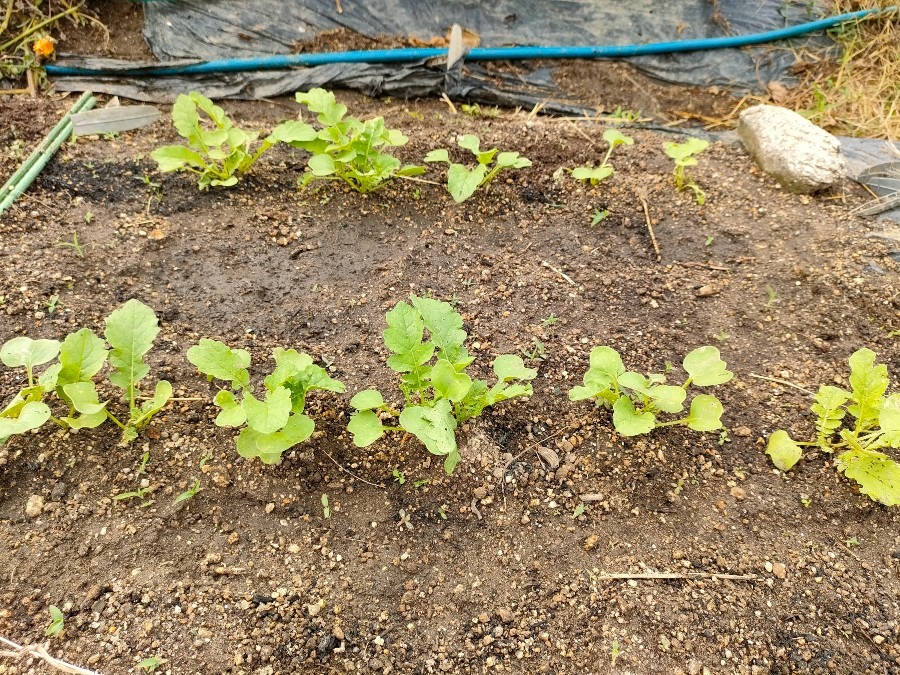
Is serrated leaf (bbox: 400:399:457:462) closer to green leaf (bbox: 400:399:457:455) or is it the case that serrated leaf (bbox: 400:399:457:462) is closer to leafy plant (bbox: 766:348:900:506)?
green leaf (bbox: 400:399:457:455)

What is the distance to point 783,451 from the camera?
1718 millimetres

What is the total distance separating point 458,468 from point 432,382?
0.30m

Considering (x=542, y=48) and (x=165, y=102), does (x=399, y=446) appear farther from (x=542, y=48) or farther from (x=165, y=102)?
(x=542, y=48)

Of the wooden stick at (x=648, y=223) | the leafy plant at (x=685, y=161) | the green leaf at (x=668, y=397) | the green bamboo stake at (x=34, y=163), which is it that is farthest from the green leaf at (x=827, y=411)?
the green bamboo stake at (x=34, y=163)

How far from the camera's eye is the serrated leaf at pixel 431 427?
1401 mm

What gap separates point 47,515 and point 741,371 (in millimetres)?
2143

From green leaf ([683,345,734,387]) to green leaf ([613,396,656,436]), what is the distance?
0.63ft

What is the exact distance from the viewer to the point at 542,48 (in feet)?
12.5

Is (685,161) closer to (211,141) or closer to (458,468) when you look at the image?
(458,468)

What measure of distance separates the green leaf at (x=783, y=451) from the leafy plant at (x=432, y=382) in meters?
0.78

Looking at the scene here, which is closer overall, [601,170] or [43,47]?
[601,170]

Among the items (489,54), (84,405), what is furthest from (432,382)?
(489,54)

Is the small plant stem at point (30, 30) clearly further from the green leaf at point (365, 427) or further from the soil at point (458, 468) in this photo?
the green leaf at point (365, 427)

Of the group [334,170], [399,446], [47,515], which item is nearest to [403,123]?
[334,170]
